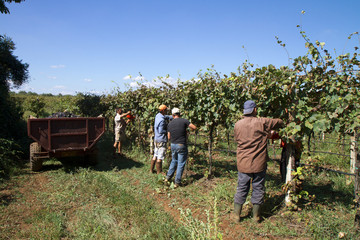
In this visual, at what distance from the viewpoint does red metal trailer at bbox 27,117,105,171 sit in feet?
20.9

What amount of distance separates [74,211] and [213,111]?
10.9 ft

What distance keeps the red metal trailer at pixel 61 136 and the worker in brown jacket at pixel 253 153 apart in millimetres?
4497

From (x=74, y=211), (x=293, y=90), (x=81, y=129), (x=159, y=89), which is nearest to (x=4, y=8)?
(x=81, y=129)

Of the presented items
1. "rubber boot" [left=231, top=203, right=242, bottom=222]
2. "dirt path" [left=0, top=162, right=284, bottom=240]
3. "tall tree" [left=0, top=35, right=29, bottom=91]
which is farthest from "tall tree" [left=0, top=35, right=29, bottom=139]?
"rubber boot" [left=231, top=203, right=242, bottom=222]

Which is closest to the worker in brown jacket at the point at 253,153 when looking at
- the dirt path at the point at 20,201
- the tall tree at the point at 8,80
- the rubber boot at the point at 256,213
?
the rubber boot at the point at 256,213

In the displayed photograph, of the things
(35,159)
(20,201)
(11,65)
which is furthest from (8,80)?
(20,201)

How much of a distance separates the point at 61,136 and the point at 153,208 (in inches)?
141

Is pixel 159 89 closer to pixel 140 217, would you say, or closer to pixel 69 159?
pixel 69 159

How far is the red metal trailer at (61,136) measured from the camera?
6375 millimetres

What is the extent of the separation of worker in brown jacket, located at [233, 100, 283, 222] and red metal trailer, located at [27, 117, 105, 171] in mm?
4497

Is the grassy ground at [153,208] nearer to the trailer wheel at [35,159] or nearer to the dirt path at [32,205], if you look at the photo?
the dirt path at [32,205]

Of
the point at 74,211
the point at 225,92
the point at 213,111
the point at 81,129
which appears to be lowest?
the point at 74,211

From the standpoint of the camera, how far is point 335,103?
10.9ft

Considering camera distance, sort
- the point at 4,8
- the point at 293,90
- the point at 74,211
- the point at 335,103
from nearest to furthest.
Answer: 1. the point at 335,103
2. the point at 293,90
3. the point at 74,211
4. the point at 4,8
